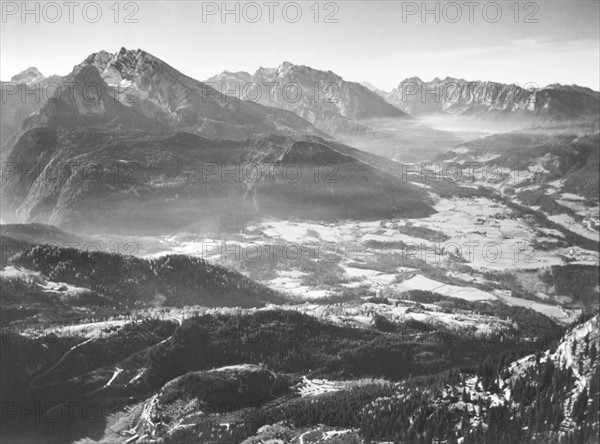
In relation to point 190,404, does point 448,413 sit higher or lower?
higher

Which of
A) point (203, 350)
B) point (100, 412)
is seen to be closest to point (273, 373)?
point (203, 350)

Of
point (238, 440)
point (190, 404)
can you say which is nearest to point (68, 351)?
point (190, 404)

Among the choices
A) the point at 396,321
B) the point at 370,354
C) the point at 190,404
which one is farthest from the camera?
the point at 396,321

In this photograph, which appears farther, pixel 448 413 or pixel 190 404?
pixel 190 404

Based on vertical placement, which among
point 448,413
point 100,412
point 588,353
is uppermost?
point 588,353

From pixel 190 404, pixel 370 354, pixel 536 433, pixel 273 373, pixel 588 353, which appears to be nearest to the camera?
pixel 536 433

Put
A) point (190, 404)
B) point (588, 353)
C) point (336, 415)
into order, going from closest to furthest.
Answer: point (588, 353) → point (336, 415) → point (190, 404)

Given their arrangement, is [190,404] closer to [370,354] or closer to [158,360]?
[158,360]

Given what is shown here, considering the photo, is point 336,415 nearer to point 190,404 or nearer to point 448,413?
point 448,413

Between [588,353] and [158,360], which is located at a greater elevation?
[588,353]
